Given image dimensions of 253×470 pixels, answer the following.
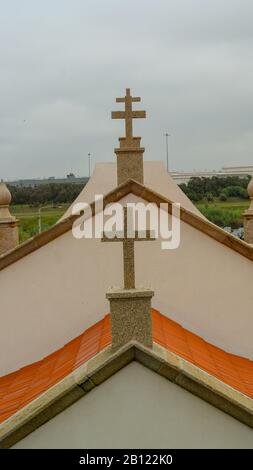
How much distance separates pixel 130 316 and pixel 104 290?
9.16ft

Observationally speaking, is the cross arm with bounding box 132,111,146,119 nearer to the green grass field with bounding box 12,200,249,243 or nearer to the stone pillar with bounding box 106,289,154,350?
the stone pillar with bounding box 106,289,154,350

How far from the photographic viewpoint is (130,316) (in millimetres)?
5844

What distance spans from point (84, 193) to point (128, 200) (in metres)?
4.62

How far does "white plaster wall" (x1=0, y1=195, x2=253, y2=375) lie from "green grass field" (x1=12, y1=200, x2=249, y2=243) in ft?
120

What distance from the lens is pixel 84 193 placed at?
13.4 m

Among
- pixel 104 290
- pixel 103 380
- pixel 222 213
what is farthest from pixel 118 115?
pixel 222 213

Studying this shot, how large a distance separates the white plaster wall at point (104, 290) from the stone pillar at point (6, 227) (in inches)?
68.4

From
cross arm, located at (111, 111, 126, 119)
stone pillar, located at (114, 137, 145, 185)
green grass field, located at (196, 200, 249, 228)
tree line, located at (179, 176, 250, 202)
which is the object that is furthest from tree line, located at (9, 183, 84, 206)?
stone pillar, located at (114, 137, 145, 185)

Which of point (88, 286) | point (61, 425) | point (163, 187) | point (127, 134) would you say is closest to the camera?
point (61, 425)

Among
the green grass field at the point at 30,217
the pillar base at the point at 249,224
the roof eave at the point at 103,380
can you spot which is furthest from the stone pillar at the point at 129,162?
the green grass field at the point at 30,217

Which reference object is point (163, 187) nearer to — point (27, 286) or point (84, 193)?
point (84, 193)

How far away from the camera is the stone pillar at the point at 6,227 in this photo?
10453mm

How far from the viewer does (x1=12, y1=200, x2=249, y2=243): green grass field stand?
5047 cm
